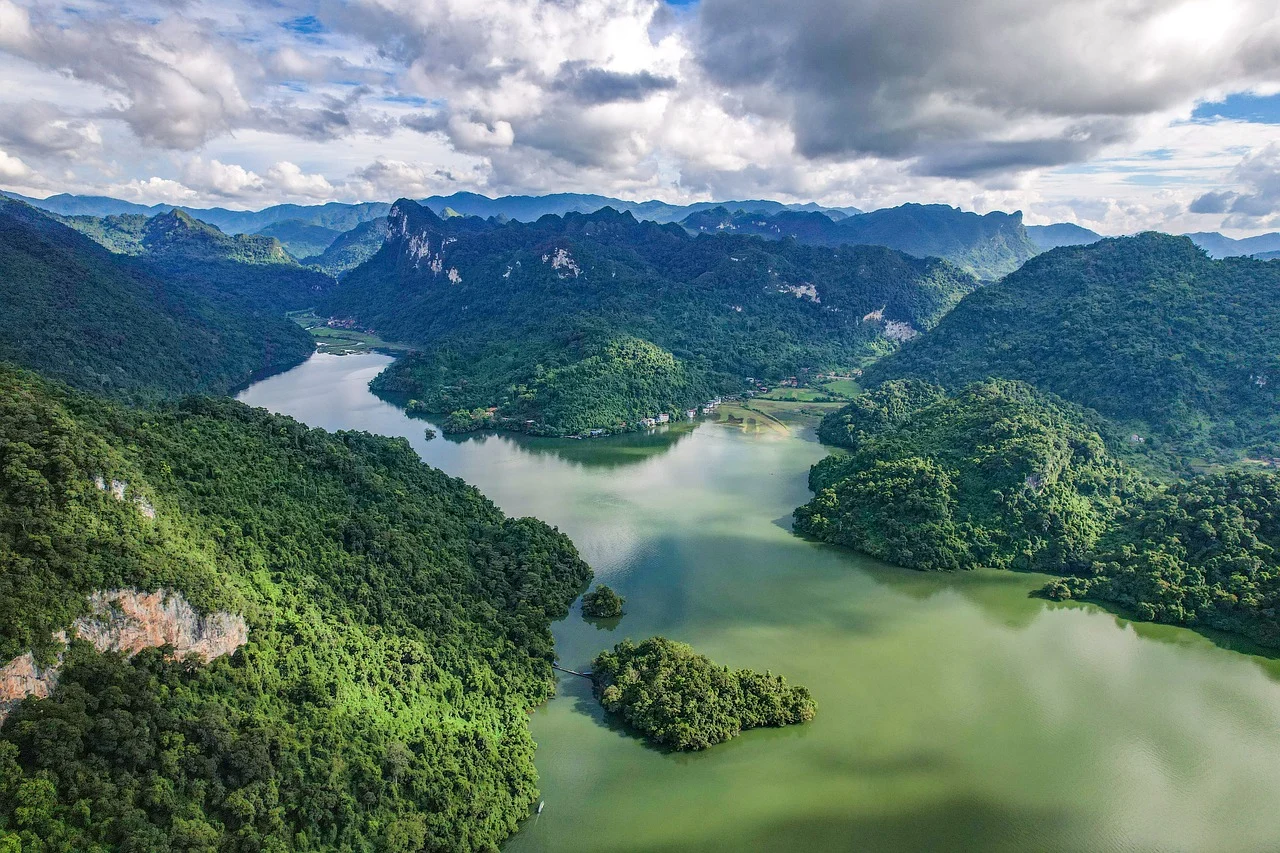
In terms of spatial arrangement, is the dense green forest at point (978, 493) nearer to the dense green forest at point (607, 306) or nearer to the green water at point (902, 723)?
the green water at point (902, 723)

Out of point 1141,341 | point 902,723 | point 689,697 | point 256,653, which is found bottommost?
point 902,723

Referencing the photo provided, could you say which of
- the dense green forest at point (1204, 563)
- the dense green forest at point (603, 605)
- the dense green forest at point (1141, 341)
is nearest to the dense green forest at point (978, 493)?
the dense green forest at point (1204, 563)

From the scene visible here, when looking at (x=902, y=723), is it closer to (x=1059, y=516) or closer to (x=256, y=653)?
(x=1059, y=516)

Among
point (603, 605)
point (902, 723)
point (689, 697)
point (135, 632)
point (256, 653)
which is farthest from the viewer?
point (603, 605)

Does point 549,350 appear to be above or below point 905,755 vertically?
above

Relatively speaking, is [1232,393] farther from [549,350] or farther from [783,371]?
[549,350]

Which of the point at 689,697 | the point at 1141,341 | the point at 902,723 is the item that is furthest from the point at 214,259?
the point at 902,723

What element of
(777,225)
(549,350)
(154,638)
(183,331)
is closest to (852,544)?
(154,638)
